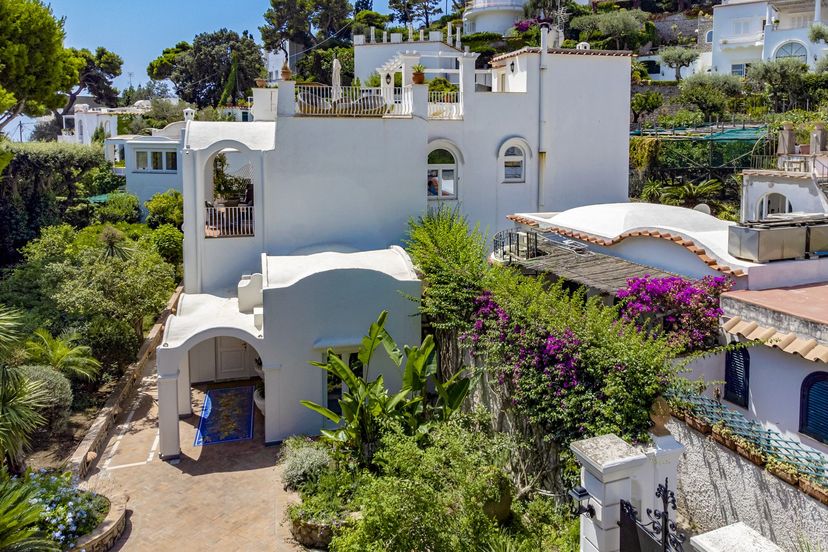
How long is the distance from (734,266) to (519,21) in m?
76.1

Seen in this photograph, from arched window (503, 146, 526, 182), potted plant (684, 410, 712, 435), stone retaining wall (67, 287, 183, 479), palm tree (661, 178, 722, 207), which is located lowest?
stone retaining wall (67, 287, 183, 479)

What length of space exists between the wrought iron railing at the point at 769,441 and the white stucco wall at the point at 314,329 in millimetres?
7893

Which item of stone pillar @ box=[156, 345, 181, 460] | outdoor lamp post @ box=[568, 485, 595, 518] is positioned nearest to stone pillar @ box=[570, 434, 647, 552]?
outdoor lamp post @ box=[568, 485, 595, 518]

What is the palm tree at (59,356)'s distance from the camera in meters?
17.1

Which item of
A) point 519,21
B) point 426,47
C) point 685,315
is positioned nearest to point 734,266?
point 685,315

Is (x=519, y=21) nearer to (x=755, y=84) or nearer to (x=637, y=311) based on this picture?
(x=755, y=84)

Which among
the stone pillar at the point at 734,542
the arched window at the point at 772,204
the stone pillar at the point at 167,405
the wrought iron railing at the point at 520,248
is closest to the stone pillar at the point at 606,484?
the stone pillar at the point at 734,542

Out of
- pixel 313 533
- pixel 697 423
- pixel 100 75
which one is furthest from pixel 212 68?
pixel 697 423

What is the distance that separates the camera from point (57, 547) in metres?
10.7

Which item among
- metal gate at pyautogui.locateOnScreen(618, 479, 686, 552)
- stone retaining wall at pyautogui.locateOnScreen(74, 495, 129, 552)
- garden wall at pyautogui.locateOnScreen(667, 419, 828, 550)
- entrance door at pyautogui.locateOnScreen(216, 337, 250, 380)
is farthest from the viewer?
entrance door at pyautogui.locateOnScreen(216, 337, 250, 380)

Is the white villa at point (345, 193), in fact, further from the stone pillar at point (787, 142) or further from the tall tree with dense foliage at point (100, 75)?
the tall tree with dense foliage at point (100, 75)

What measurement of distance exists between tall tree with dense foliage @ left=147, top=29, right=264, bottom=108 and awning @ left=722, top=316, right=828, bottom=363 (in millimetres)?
75902

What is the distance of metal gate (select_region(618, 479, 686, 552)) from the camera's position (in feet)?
22.4

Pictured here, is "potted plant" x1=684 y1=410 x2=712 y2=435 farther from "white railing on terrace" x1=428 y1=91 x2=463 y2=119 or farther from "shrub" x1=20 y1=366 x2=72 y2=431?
"white railing on terrace" x1=428 y1=91 x2=463 y2=119
